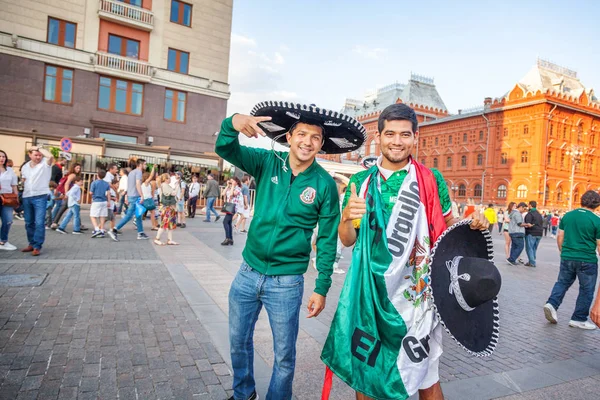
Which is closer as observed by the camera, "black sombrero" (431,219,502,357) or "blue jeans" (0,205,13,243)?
"black sombrero" (431,219,502,357)

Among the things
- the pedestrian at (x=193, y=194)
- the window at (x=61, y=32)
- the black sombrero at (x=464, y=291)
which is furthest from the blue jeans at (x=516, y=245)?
the window at (x=61, y=32)

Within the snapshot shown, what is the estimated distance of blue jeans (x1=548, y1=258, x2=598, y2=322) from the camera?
5.85 meters

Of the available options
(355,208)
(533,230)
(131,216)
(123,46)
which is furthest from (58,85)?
(355,208)

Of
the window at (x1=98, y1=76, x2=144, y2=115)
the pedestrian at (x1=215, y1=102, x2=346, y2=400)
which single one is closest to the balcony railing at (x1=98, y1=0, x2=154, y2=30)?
the window at (x1=98, y1=76, x2=144, y2=115)

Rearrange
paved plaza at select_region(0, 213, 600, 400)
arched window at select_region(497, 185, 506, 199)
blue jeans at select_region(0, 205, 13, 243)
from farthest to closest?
1. arched window at select_region(497, 185, 506, 199)
2. blue jeans at select_region(0, 205, 13, 243)
3. paved plaza at select_region(0, 213, 600, 400)

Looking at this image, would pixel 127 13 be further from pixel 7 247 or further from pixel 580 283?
pixel 580 283

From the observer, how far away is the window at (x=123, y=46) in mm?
25891

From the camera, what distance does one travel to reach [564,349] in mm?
4934

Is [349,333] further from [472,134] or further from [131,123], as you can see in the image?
[472,134]

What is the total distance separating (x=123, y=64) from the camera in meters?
25.6

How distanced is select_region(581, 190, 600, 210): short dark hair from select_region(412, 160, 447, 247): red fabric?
487 centimetres

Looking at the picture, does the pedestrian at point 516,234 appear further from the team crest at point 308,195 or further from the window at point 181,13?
the window at point 181,13

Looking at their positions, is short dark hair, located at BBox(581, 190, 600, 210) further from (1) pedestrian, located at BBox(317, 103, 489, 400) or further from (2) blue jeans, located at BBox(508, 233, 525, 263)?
(2) blue jeans, located at BBox(508, 233, 525, 263)

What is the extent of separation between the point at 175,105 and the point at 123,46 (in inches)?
196
